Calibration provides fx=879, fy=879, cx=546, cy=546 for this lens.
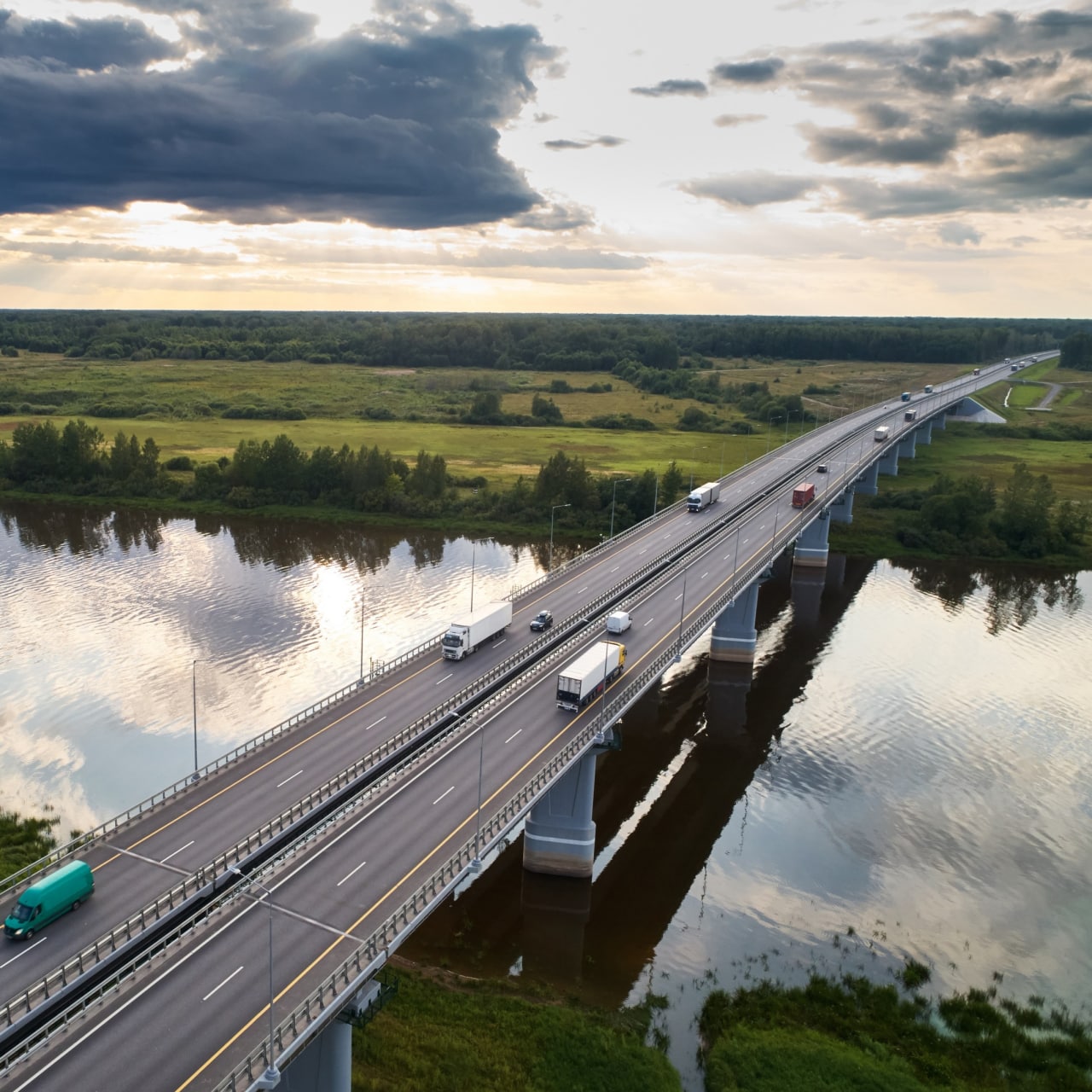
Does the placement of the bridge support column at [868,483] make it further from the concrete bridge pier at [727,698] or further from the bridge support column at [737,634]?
the concrete bridge pier at [727,698]

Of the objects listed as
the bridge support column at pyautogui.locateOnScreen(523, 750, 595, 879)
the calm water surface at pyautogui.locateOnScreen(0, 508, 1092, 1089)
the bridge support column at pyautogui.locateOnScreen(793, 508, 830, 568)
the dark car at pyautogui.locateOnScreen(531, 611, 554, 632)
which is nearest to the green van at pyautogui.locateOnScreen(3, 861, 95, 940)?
the calm water surface at pyautogui.locateOnScreen(0, 508, 1092, 1089)

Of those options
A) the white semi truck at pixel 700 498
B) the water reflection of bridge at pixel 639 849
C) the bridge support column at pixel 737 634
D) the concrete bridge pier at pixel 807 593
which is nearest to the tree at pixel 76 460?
the white semi truck at pixel 700 498

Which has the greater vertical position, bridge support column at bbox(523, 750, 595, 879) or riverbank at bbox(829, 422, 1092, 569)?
riverbank at bbox(829, 422, 1092, 569)

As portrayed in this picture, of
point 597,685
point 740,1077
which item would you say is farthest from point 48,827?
point 740,1077

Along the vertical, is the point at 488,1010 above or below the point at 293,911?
below

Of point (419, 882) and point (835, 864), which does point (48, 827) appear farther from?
point (835, 864)

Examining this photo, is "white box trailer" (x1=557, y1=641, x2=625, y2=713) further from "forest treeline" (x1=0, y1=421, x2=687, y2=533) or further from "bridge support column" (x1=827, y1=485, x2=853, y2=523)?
"bridge support column" (x1=827, y1=485, x2=853, y2=523)

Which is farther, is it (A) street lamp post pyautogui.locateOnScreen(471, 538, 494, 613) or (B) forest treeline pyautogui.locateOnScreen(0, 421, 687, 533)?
(B) forest treeline pyautogui.locateOnScreen(0, 421, 687, 533)

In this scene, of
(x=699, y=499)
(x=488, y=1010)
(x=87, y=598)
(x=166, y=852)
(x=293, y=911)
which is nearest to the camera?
(x=293, y=911)
